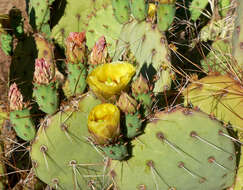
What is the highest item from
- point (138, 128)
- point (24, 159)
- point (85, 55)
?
point (85, 55)

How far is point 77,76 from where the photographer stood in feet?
5.07

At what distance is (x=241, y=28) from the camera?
1.71 m

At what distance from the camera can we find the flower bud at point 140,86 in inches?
50.4

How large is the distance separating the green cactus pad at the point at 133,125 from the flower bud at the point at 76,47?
374 millimetres

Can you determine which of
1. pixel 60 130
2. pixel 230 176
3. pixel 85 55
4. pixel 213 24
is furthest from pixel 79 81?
pixel 213 24

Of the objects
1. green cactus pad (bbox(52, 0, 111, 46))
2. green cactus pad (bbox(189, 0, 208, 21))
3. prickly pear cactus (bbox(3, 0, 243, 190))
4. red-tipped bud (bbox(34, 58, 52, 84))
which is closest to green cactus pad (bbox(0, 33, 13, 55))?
green cactus pad (bbox(52, 0, 111, 46))

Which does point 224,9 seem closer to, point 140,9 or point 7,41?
point 140,9

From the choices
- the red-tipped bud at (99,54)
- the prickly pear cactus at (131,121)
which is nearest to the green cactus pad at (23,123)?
the prickly pear cactus at (131,121)

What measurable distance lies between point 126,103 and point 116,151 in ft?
0.64

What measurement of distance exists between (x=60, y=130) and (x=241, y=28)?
99cm

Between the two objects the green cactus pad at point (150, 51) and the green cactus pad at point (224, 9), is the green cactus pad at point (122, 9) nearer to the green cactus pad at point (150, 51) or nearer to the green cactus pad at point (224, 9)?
the green cactus pad at point (150, 51)

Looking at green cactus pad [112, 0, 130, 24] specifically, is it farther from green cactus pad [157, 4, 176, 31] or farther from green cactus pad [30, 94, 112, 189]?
green cactus pad [30, 94, 112, 189]

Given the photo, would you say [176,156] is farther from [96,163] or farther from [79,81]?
[79,81]

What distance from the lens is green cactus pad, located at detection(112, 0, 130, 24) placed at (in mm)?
1970
